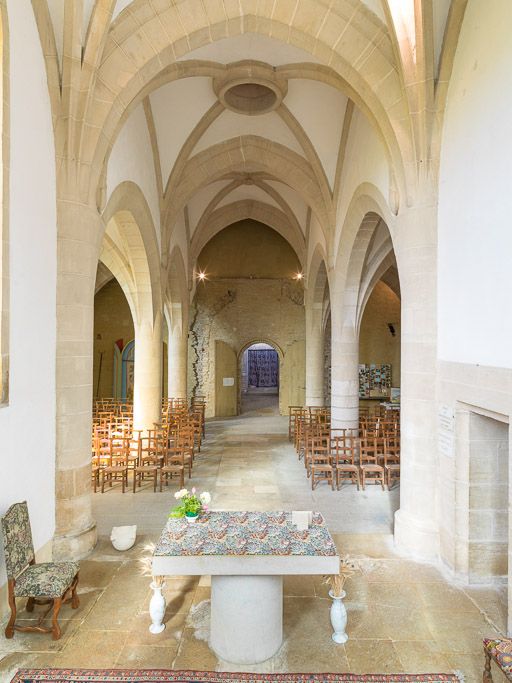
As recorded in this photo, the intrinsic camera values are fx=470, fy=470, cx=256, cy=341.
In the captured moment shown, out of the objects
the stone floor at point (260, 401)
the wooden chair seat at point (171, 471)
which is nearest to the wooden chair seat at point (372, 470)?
the wooden chair seat at point (171, 471)

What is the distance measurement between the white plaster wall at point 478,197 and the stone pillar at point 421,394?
0.16 meters

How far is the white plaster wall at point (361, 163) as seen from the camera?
7547 millimetres

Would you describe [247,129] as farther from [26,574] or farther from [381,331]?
[381,331]

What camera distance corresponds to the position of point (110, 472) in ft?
27.8

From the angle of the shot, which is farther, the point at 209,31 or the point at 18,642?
the point at 209,31

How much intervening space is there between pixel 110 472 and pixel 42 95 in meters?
6.02

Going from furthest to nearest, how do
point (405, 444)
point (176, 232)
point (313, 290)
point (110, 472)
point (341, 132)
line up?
point (313, 290)
point (176, 232)
point (341, 132)
point (110, 472)
point (405, 444)

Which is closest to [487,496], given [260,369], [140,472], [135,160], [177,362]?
[140,472]

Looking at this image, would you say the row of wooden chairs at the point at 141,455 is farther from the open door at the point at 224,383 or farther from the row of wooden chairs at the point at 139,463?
the open door at the point at 224,383

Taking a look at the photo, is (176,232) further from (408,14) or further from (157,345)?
(408,14)

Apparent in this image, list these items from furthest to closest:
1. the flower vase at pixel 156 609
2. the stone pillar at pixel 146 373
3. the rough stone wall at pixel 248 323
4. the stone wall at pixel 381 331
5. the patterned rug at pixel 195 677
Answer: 1. the stone wall at pixel 381 331
2. the rough stone wall at pixel 248 323
3. the stone pillar at pixel 146 373
4. the flower vase at pixel 156 609
5. the patterned rug at pixel 195 677

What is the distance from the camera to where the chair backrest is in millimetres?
4164

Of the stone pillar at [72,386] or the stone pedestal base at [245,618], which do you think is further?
the stone pillar at [72,386]

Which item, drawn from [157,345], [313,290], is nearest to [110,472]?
[157,345]
